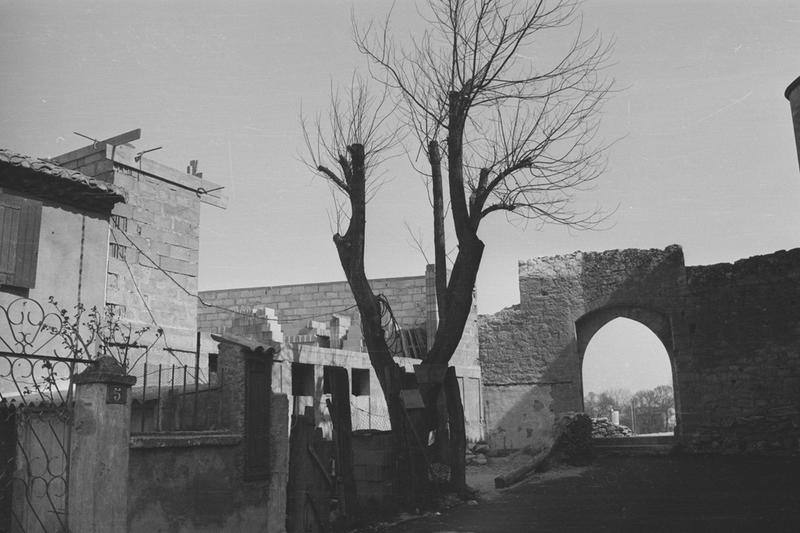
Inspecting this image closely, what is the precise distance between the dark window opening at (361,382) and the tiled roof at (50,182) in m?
7.40

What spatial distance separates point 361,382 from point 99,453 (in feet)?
38.1

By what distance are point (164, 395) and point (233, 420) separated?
145 cm

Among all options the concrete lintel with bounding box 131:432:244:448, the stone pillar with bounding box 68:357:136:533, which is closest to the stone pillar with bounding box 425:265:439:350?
the concrete lintel with bounding box 131:432:244:448

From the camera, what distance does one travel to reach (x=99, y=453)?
5.61 meters

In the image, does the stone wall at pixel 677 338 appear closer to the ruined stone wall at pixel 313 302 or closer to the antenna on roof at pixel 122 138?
the ruined stone wall at pixel 313 302

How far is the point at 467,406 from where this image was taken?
63.3 ft

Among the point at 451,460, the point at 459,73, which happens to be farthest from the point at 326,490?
the point at 459,73

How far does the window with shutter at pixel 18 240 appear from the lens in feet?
32.6

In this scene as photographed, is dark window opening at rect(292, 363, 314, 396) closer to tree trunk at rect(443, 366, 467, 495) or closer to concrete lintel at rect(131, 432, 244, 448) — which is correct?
tree trunk at rect(443, 366, 467, 495)

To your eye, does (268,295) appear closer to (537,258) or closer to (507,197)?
(537,258)

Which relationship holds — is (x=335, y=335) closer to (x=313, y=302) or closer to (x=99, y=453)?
(x=313, y=302)

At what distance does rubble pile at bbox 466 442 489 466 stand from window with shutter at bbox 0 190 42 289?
10.6 m

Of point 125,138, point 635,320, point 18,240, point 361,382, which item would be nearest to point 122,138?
point 125,138

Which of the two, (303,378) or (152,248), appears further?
(303,378)
